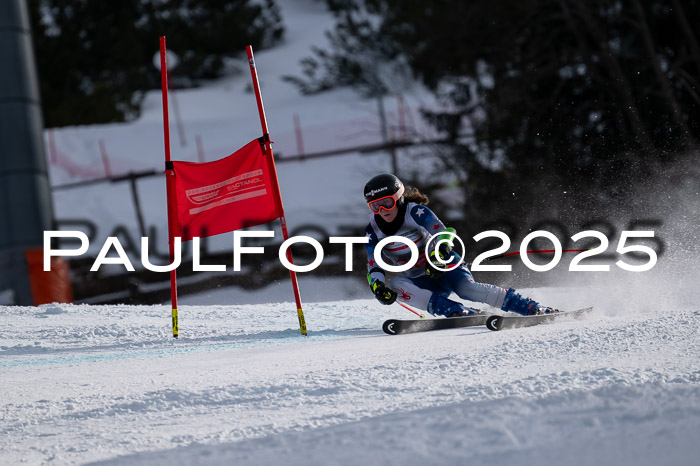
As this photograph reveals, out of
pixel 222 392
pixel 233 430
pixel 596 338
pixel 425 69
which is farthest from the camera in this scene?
pixel 425 69

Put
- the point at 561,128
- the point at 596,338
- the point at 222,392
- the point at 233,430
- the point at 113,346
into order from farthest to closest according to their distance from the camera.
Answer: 1. the point at 561,128
2. the point at 113,346
3. the point at 596,338
4. the point at 222,392
5. the point at 233,430

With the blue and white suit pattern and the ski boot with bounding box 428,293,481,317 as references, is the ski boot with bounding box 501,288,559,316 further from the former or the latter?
the ski boot with bounding box 428,293,481,317

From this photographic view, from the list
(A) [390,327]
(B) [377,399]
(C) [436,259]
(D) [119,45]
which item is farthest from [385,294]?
(D) [119,45]

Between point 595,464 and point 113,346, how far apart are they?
4.63 m

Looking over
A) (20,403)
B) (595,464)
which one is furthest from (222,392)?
(595,464)

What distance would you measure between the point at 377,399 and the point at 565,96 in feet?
48.4

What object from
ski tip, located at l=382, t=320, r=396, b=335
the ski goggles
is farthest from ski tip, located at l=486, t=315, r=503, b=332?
the ski goggles

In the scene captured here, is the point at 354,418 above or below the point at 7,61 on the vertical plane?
below

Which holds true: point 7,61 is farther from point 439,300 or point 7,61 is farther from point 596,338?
point 596,338

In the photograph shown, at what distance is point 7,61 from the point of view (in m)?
10.1

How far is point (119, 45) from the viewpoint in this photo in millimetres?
38656

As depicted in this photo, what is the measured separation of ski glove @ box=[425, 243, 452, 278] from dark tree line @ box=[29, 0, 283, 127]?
28192 millimetres

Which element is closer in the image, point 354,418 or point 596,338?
point 354,418

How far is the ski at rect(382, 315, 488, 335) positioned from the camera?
6.16m
